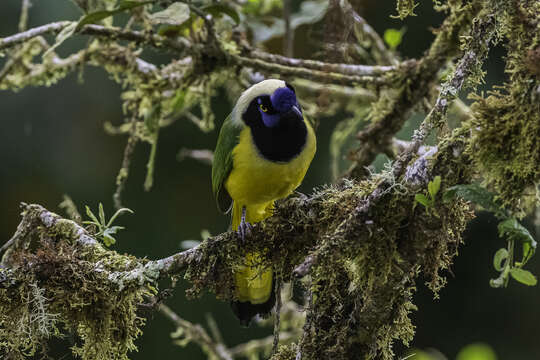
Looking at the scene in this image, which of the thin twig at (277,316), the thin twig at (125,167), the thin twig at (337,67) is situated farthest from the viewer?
the thin twig at (337,67)

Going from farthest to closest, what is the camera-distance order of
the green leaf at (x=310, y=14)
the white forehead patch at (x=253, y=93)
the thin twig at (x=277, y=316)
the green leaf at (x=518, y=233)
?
the green leaf at (x=310, y=14), the white forehead patch at (x=253, y=93), the thin twig at (x=277, y=316), the green leaf at (x=518, y=233)

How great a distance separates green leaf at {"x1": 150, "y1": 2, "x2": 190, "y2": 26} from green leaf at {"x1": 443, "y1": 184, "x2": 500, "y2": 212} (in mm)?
1491

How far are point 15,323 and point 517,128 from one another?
5.06ft

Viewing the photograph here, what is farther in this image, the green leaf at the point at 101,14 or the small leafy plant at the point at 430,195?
the green leaf at the point at 101,14

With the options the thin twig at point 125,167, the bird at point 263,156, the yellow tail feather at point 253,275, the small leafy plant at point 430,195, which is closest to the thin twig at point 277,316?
the yellow tail feather at point 253,275

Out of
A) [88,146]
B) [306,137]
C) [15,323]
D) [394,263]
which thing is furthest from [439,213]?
[88,146]

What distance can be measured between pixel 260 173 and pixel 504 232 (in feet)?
3.69

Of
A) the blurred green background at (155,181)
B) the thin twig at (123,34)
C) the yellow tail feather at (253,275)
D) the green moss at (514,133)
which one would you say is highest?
the green moss at (514,133)

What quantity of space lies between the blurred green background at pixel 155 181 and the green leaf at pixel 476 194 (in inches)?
135

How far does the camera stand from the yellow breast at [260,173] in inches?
94.7

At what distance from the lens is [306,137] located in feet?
8.07

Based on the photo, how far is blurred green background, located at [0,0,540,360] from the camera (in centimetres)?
498

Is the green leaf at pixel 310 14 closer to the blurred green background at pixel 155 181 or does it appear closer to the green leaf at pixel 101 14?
the green leaf at pixel 101 14

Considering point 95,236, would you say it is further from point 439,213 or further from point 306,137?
point 439,213
